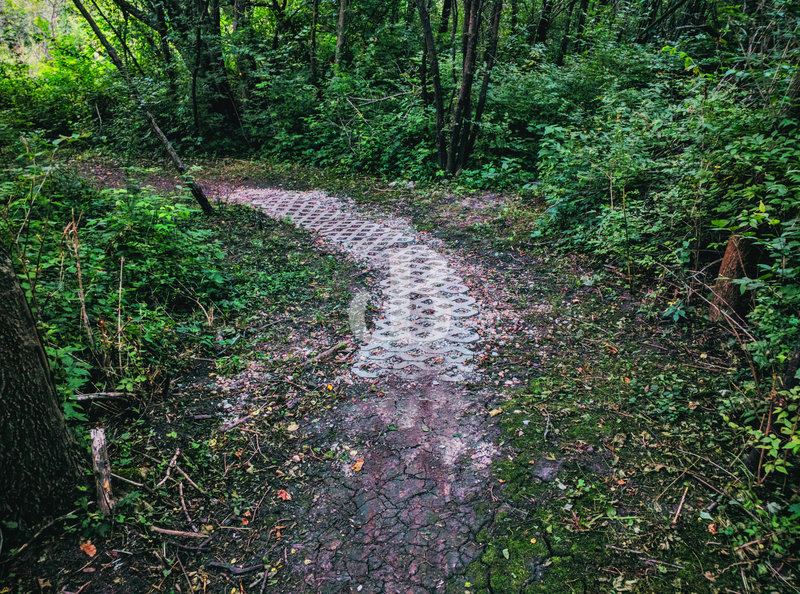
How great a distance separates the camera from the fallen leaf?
238 centimetres

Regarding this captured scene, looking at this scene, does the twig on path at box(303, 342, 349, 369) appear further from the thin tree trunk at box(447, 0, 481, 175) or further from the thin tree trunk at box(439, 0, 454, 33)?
the thin tree trunk at box(439, 0, 454, 33)

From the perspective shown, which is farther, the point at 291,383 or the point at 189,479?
the point at 291,383

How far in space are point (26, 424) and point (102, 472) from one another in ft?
1.74

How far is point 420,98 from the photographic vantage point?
A: 1070 centimetres

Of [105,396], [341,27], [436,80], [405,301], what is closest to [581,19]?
[341,27]

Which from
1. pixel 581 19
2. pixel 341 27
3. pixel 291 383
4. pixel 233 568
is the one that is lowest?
pixel 233 568

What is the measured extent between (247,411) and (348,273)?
2.91m

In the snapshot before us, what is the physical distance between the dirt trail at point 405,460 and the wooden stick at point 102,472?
3.79ft

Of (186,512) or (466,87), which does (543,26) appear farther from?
(186,512)

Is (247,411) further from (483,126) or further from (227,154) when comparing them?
(227,154)

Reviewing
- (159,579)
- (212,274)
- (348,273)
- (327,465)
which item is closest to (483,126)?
(348,273)

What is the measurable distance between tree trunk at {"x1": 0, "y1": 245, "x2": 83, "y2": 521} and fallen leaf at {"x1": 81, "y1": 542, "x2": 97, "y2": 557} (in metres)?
0.25

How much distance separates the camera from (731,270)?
3.79 metres

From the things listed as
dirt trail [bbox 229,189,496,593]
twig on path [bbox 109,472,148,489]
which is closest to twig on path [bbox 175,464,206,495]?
twig on path [bbox 109,472,148,489]
